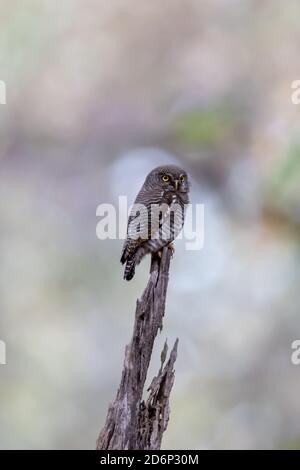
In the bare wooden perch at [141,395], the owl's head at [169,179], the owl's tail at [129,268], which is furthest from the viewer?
the owl's head at [169,179]

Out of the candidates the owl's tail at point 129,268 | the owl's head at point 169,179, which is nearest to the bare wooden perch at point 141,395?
the owl's tail at point 129,268

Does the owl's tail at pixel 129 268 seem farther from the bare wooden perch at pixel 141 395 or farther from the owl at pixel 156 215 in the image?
the bare wooden perch at pixel 141 395

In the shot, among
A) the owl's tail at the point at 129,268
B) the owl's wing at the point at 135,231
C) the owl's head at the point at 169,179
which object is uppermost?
the owl's head at the point at 169,179

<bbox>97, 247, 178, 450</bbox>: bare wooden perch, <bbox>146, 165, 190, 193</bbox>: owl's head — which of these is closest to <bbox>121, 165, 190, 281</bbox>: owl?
<bbox>146, 165, 190, 193</bbox>: owl's head

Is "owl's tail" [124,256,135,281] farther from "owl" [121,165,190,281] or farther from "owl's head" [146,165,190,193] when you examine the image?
"owl's head" [146,165,190,193]

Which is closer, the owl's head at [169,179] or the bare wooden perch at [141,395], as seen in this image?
the bare wooden perch at [141,395]

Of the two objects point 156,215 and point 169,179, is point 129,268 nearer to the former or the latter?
point 156,215
